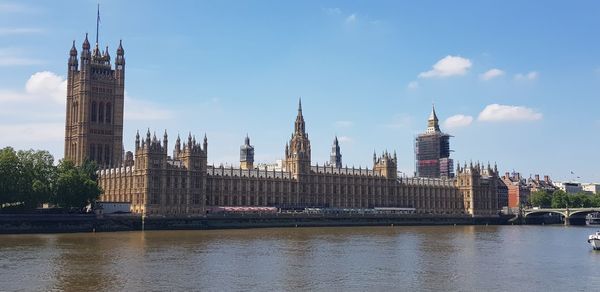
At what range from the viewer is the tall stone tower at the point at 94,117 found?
7554 inches

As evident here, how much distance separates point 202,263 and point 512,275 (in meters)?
28.3

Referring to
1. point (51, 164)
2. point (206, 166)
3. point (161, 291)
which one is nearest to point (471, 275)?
point (161, 291)

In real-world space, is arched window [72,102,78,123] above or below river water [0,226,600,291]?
above

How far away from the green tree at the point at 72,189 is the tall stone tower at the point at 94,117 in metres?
65.2

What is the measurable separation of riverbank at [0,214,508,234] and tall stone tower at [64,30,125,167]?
60146mm

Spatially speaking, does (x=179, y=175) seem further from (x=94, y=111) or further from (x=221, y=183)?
(x=94, y=111)

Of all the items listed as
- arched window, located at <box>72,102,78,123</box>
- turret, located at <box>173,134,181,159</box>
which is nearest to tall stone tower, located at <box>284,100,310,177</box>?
turret, located at <box>173,134,181,159</box>

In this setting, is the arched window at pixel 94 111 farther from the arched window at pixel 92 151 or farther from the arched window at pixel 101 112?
the arched window at pixel 92 151

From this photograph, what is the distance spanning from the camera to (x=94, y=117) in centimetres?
19488

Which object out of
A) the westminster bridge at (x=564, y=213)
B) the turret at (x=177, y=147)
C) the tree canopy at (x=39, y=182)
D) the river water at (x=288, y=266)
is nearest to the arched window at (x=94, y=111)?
the turret at (x=177, y=147)

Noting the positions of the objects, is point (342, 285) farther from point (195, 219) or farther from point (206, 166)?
point (206, 166)

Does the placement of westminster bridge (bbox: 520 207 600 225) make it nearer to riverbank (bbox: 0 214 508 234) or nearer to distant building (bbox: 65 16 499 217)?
riverbank (bbox: 0 214 508 234)

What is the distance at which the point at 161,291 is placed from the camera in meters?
47.9

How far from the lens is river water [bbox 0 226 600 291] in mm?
51938
